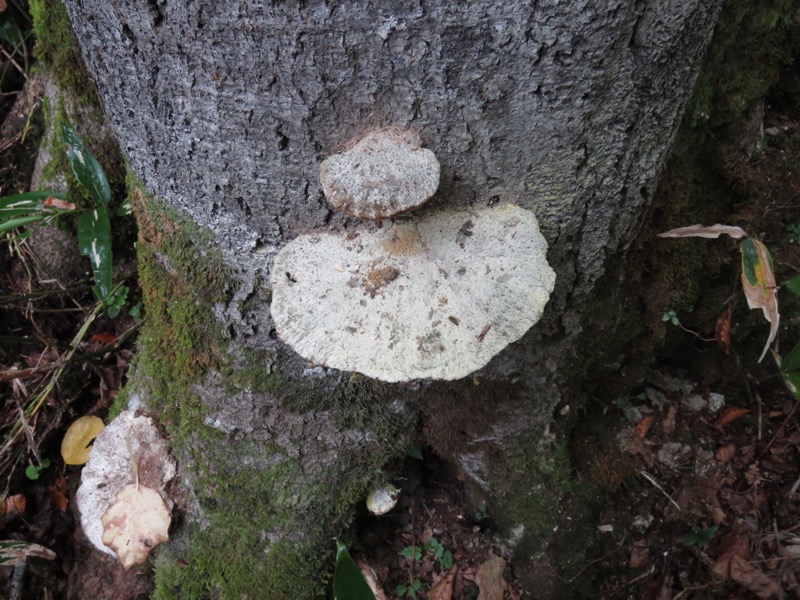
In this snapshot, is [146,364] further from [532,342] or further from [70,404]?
[532,342]

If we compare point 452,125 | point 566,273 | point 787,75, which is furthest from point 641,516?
point 452,125

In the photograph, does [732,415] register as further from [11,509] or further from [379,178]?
[11,509]

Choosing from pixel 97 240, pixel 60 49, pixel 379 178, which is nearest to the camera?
pixel 379 178

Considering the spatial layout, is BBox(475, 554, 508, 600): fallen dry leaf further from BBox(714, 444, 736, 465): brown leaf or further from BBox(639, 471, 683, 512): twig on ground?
BBox(714, 444, 736, 465): brown leaf

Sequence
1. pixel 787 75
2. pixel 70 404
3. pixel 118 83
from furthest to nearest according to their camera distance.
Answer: pixel 70 404 < pixel 787 75 < pixel 118 83

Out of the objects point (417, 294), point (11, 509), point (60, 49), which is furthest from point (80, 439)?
point (417, 294)

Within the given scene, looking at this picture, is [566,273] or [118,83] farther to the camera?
[566,273]
